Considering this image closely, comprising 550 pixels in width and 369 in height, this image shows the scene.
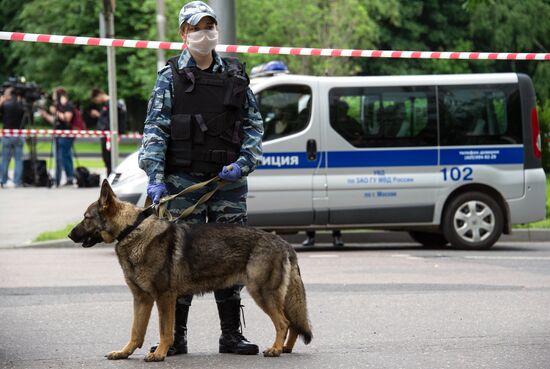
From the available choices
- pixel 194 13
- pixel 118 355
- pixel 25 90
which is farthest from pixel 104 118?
pixel 118 355

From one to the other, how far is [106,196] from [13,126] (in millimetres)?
17609

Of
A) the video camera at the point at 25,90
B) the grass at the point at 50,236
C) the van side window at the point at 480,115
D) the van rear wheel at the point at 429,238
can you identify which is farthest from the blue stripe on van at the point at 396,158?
the video camera at the point at 25,90

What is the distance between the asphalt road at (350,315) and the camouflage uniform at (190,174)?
79cm

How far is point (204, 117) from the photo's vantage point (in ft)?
22.4

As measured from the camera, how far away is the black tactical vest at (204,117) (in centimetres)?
678

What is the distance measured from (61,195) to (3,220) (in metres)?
4.29

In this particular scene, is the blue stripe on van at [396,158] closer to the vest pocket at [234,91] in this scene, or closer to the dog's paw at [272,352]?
the vest pocket at [234,91]

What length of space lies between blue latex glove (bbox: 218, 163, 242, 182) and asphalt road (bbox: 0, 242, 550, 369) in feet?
3.20

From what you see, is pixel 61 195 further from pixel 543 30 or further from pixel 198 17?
pixel 543 30

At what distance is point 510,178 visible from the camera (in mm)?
13656

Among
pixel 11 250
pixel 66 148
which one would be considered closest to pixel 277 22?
pixel 66 148

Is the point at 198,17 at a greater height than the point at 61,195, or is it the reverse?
the point at 198,17

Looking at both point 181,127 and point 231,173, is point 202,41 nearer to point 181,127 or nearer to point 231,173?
point 181,127

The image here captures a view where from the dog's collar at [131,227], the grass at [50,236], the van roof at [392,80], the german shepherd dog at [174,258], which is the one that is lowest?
the grass at [50,236]
